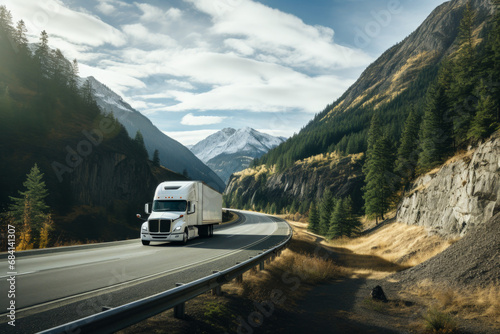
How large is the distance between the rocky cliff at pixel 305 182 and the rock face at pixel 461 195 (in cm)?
6117

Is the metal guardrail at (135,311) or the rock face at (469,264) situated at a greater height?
the metal guardrail at (135,311)

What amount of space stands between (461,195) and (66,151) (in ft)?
218

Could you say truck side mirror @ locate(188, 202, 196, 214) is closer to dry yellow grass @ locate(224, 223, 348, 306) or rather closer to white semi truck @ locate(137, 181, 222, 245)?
white semi truck @ locate(137, 181, 222, 245)

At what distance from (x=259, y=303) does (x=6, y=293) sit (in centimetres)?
573

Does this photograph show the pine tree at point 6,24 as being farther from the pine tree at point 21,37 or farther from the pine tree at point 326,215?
the pine tree at point 326,215

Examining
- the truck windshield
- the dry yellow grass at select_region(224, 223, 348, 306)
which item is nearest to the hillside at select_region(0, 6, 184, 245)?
the truck windshield

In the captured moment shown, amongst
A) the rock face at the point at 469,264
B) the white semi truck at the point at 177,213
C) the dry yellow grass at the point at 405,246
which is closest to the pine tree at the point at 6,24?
the white semi truck at the point at 177,213

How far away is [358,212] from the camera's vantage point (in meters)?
83.6

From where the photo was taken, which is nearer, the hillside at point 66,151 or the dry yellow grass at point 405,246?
the dry yellow grass at point 405,246

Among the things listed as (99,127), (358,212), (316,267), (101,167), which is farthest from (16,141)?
(358,212)

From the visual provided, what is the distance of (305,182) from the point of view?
4646 inches

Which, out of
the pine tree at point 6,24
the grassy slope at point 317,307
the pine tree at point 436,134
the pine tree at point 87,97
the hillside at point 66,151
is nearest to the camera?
the grassy slope at point 317,307

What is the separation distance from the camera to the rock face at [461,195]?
58.9 feet

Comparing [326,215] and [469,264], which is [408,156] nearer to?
[326,215]
